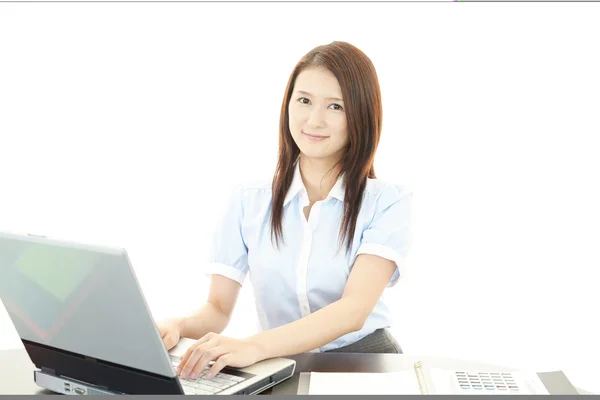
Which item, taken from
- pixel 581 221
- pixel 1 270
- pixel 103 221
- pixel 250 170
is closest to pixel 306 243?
pixel 1 270

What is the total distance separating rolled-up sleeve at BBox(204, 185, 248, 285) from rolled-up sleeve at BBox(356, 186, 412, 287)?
361mm

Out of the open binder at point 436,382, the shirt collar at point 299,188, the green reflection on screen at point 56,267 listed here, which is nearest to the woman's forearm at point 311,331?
the open binder at point 436,382

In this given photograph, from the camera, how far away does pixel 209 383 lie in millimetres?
1335

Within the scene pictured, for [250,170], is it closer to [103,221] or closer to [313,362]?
[103,221]

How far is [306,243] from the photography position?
1.99 m

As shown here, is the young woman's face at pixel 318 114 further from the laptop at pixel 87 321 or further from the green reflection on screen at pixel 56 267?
the green reflection on screen at pixel 56 267

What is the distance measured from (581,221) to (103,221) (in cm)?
215

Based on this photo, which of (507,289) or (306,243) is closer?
(306,243)

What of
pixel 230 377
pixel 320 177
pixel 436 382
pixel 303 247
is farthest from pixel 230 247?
pixel 436 382

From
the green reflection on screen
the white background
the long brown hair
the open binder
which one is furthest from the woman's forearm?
the white background

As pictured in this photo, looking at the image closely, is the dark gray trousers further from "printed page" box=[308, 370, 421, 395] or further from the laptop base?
the laptop base

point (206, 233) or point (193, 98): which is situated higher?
point (193, 98)

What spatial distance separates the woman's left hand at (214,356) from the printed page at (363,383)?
0.14m

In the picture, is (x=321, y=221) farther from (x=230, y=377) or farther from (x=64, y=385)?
(x=64, y=385)
